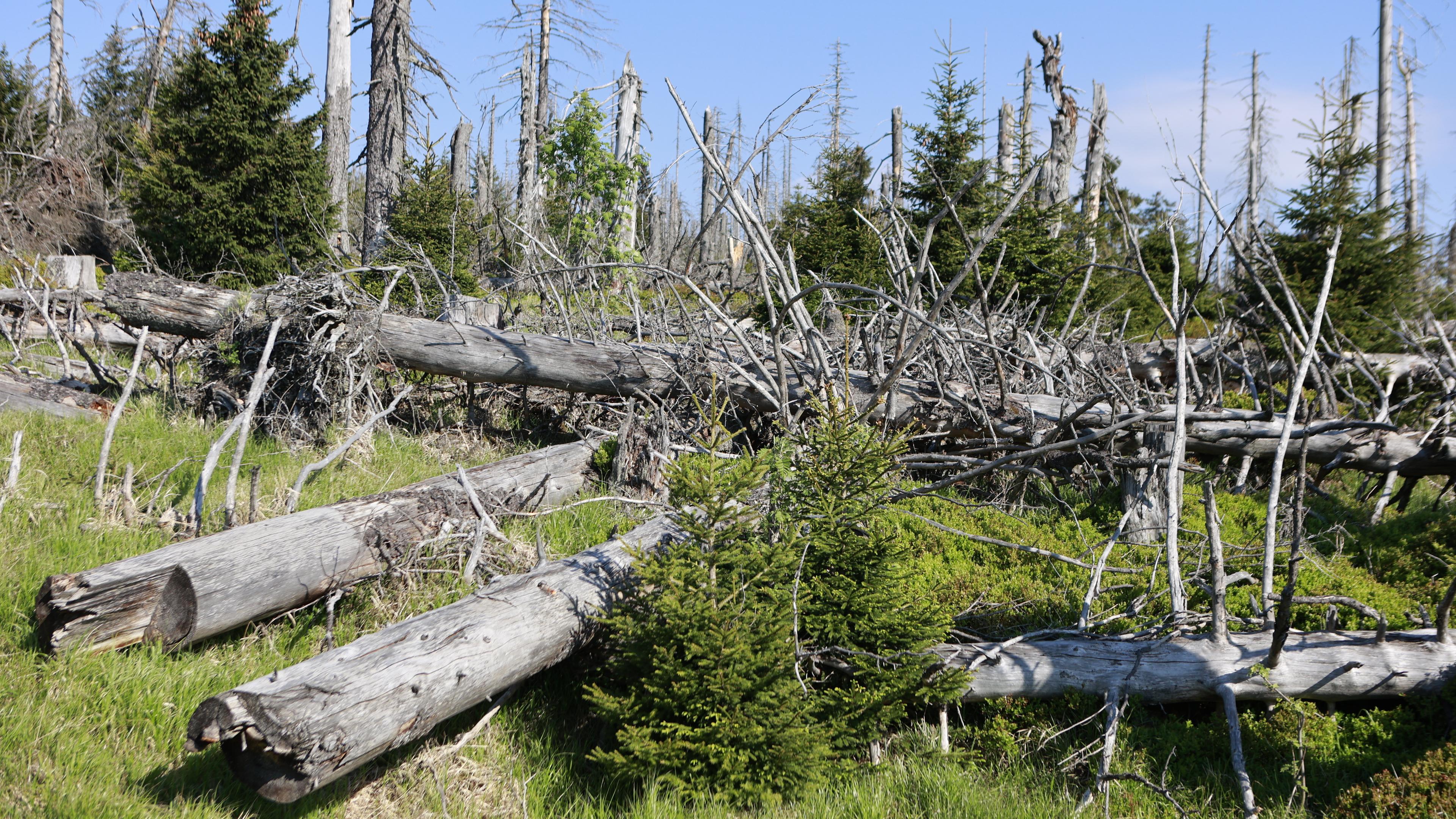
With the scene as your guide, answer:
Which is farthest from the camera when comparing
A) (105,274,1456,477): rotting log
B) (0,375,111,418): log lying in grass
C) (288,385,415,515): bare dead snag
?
(0,375,111,418): log lying in grass

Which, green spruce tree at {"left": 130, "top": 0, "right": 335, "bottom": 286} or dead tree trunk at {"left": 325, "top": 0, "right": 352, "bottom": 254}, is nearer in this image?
green spruce tree at {"left": 130, "top": 0, "right": 335, "bottom": 286}

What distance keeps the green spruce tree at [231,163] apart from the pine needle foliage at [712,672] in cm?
1031

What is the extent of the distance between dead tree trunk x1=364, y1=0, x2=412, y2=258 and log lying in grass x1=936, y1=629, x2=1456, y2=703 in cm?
1248

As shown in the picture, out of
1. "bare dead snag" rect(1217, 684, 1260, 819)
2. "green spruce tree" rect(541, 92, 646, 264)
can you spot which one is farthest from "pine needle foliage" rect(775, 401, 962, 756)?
"green spruce tree" rect(541, 92, 646, 264)

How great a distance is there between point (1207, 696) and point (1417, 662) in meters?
0.94

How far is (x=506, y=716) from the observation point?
3768mm

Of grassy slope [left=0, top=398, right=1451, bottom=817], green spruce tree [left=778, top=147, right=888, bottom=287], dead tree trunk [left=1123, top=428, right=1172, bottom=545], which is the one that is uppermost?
green spruce tree [left=778, top=147, right=888, bottom=287]

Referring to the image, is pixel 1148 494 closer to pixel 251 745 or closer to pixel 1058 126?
pixel 251 745

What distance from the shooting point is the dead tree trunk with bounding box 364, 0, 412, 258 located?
1336 centimetres

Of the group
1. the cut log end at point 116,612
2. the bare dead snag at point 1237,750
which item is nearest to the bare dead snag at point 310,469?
the cut log end at point 116,612

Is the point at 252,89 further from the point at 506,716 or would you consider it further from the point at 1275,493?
the point at 1275,493

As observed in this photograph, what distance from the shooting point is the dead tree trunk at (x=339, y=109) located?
13438 millimetres

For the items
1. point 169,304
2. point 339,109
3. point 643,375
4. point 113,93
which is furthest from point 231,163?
point 113,93

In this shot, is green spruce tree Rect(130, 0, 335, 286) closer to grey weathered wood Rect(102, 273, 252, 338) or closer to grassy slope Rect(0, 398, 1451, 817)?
grey weathered wood Rect(102, 273, 252, 338)
